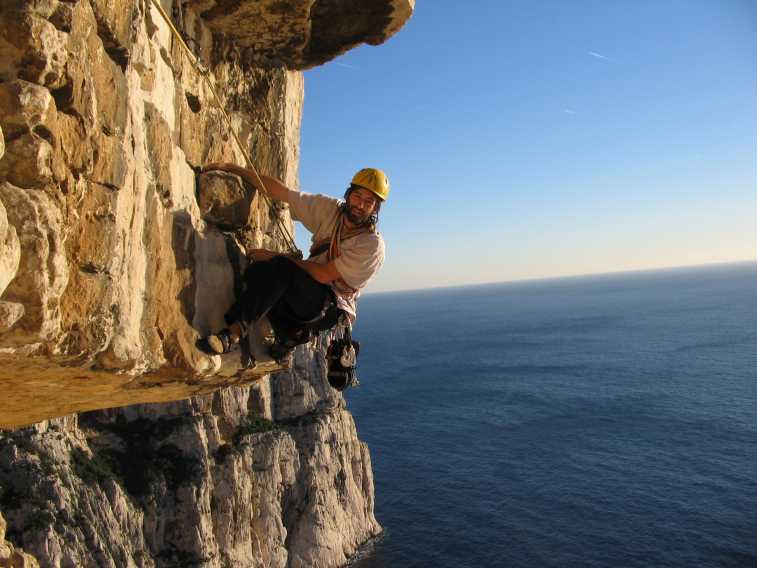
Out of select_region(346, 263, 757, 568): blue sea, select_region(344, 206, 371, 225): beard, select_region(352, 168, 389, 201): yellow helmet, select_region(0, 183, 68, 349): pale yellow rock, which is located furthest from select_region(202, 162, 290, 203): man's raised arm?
select_region(346, 263, 757, 568): blue sea

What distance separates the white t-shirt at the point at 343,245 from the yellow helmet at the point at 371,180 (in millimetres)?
528

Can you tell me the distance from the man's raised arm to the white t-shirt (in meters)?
0.17

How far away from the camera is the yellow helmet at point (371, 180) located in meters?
6.02

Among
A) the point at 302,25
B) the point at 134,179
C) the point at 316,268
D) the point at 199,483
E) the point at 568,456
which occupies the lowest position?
the point at 568,456

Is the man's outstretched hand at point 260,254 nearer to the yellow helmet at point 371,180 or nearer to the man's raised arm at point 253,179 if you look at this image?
the man's raised arm at point 253,179

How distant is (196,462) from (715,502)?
3562 cm

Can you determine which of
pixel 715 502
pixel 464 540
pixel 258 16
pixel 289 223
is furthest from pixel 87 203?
pixel 715 502

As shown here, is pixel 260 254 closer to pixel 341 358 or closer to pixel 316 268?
pixel 316 268

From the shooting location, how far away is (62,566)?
2038 cm

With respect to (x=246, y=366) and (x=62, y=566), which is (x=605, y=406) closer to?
(x=62, y=566)

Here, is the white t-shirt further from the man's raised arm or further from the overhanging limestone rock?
the overhanging limestone rock

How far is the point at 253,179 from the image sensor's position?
688 cm

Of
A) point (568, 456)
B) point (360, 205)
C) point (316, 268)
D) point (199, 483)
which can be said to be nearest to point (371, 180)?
point (360, 205)

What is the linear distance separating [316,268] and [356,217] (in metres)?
0.79
